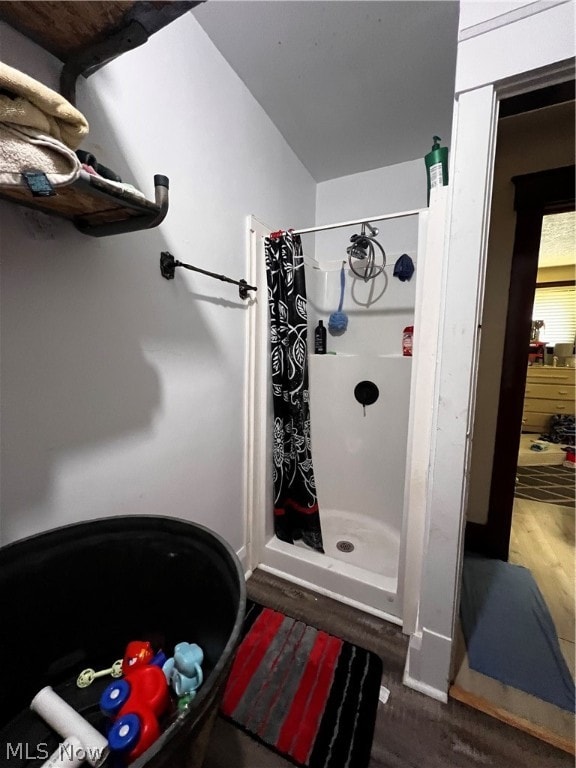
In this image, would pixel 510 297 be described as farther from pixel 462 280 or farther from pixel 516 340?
pixel 462 280

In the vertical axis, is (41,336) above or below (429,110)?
below

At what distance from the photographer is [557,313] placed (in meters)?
4.39

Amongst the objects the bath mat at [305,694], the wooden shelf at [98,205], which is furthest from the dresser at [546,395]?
the wooden shelf at [98,205]

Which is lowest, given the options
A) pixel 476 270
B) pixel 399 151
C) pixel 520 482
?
pixel 520 482

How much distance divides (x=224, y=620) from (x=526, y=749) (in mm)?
1059

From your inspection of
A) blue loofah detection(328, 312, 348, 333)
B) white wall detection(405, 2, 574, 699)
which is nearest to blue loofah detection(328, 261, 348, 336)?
blue loofah detection(328, 312, 348, 333)

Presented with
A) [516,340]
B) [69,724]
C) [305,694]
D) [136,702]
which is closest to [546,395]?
[516,340]

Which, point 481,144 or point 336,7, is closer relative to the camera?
point 481,144

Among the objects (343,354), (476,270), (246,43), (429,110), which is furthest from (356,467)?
(246,43)

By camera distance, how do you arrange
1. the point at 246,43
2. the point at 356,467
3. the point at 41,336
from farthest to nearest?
the point at 356,467
the point at 246,43
the point at 41,336

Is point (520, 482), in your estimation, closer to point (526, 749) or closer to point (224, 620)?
point (526, 749)

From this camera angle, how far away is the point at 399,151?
176 cm

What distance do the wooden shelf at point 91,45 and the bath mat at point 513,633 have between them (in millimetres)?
1826

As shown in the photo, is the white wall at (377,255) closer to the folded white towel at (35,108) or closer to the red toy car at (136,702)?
the folded white towel at (35,108)
